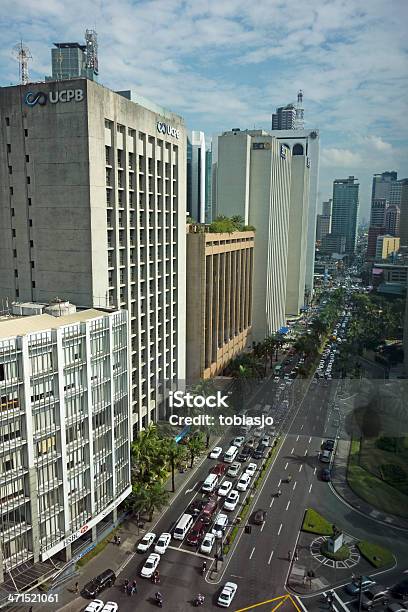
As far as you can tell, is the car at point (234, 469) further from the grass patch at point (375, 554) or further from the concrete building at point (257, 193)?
the concrete building at point (257, 193)

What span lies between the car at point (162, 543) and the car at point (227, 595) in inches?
200

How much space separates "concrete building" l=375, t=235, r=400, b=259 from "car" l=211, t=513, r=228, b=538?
2310 inches

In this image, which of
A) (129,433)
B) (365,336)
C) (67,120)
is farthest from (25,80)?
(365,336)

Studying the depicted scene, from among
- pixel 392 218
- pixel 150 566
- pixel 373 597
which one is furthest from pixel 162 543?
pixel 392 218

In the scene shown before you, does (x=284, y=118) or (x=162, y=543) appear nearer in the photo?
(x=162, y=543)

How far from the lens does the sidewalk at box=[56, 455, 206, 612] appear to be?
2764 centimetres

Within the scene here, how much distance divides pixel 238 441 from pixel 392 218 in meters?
43.8

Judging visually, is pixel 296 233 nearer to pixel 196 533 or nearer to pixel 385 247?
pixel 385 247

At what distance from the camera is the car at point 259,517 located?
35.5 m

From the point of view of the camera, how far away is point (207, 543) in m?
32.5

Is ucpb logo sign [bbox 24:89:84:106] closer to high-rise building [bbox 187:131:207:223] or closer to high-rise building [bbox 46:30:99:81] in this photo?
high-rise building [bbox 46:30:99:81]

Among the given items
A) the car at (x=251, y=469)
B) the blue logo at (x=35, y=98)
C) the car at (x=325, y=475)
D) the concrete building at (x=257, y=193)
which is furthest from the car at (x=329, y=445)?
the blue logo at (x=35, y=98)

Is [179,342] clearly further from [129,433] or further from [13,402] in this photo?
[13,402]

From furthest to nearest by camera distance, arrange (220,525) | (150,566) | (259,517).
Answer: (259,517), (220,525), (150,566)
